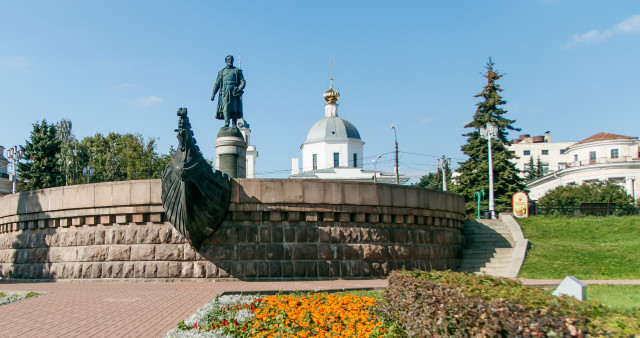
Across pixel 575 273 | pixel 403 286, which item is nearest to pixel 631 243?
pixel 575 273

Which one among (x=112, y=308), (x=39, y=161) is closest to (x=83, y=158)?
(x=39, y=161)

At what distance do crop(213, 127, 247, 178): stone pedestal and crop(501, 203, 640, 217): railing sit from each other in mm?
17899

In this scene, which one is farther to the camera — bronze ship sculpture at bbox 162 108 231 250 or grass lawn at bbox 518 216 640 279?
grass lawn at bbox 518 216 640 279

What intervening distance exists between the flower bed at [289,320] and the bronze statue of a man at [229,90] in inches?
401

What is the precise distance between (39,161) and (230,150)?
2866 cm

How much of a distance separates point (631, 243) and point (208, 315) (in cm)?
1838

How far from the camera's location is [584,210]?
30.0 meters

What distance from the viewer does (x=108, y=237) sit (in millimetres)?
14961

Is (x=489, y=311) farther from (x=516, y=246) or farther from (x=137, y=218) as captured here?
(x=516, y=246)

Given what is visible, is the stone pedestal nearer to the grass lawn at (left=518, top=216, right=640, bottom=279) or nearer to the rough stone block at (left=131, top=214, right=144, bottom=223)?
the rough stone block at (left=131, top=214, right=144, bottom=223)

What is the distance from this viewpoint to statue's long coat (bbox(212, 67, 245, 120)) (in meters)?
18.5

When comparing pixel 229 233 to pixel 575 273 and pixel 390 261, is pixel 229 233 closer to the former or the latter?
pixel 390 261

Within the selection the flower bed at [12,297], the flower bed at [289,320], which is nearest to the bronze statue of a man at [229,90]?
the flower bed at [12,297]

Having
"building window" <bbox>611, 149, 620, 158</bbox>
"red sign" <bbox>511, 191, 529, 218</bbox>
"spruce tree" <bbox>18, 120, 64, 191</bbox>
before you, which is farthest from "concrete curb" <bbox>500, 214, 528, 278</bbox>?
"building window" <bbox>611, 149, 620, 158</bbox>
